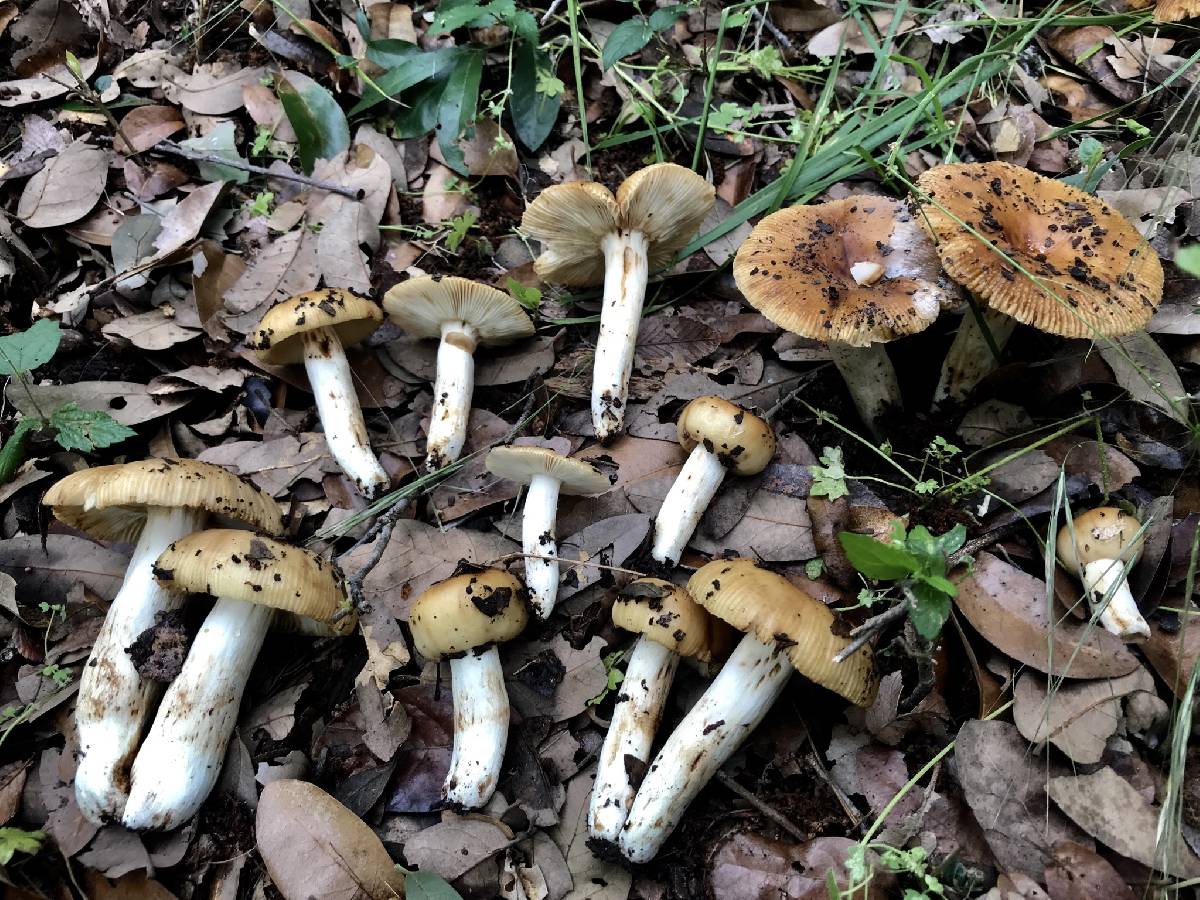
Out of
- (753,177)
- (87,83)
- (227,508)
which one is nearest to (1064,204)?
(753,177)

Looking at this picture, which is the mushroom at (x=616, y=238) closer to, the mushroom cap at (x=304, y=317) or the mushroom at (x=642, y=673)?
the mushroom cap at (x=304, y=317)

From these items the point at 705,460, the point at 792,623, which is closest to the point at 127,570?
the point at 705,460

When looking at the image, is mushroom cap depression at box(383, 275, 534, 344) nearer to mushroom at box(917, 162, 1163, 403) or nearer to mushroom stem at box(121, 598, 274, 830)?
mushroom stem at box(121, 598, 274, 830)

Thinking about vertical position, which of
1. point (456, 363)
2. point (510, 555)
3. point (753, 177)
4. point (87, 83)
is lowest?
point (510, 555)

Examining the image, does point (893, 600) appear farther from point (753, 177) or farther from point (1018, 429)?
point (753, 177)

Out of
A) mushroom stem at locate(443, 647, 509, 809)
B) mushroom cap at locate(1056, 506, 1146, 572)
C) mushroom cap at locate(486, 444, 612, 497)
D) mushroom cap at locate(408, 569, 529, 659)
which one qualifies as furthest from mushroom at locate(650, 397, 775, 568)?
mushroom cap at locate(1056, 506, 1146, 572)

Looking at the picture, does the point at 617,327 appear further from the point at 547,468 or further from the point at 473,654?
the point at 473,654
